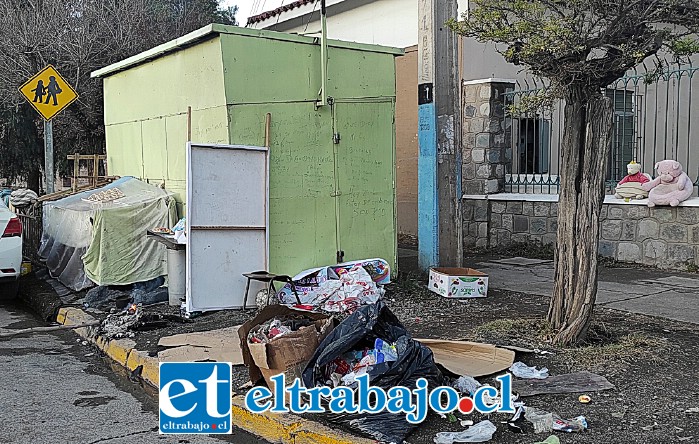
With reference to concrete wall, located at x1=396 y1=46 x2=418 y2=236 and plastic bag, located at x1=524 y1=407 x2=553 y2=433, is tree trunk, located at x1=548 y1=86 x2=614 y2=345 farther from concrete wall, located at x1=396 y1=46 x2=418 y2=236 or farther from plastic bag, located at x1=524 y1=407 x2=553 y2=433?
concrete wall, located at x1=396 y1=46 x2=418 y2=236

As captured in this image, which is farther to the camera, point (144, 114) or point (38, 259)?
point (38, 259)

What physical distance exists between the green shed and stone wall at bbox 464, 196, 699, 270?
3.47 metres

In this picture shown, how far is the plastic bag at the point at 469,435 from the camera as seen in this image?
422cm

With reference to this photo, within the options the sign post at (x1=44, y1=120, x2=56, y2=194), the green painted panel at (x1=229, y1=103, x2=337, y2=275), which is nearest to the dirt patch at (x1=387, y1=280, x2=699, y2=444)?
the green painted panel at (x1=229, y1=103, x2=337, y2=275)

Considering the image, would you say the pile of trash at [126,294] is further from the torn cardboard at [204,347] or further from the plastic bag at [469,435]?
the plastic bag at [469,435]

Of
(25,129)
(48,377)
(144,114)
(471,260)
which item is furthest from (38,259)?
(25,129)

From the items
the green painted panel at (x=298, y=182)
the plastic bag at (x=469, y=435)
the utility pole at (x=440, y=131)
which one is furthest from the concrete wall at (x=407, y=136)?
the plastic bag at (x=469, y=435)

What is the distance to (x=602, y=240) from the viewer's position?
10.9 meters

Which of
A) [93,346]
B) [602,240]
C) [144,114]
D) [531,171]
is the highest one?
[144,114]

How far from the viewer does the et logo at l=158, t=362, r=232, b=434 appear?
4.98m

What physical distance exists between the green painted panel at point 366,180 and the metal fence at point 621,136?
11.1 ft

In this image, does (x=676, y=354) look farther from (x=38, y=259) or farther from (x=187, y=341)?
(x=38, y=259)

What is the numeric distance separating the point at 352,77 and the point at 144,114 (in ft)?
10.3

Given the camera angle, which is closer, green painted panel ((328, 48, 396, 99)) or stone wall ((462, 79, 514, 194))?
green painted panel ((328, 48, 396, 99))
